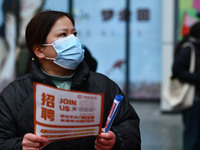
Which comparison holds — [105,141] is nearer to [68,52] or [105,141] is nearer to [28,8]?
[68,52]

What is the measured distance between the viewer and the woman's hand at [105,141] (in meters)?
2.02

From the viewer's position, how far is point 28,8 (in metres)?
10.9

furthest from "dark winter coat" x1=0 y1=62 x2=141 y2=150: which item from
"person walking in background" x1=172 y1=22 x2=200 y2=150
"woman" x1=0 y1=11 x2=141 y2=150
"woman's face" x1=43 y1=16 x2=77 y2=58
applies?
"person walking in background" x1=172 y1=22 x2=200 y2=150

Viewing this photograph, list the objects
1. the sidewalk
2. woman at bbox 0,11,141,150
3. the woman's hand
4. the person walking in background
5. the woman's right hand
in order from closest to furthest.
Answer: the woman's right hand
the woman's hand
woman at bbox 0,11,141,150
the person walking in background
the sidewalk

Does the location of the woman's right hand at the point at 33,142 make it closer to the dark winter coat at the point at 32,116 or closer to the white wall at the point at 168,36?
the dark winter coat at the point at 32,116

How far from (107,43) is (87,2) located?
1.22 metres

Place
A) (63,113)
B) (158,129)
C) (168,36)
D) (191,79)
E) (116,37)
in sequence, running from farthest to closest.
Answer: (116,37) < (168,36) < (158,129) < (191,79) < (63,113)

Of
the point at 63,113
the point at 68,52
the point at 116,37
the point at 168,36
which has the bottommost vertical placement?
the point at 116,37

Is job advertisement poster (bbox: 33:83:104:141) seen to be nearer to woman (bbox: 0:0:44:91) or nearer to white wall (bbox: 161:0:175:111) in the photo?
white wall (bbox: 161:0:175:111)

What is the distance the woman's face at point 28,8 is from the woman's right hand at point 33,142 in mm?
9246

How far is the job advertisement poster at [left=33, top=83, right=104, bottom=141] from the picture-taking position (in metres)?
1.90

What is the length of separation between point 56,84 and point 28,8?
8996 mm

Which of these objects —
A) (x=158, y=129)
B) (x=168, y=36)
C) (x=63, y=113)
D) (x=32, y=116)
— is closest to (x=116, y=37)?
(x=168, y=36)

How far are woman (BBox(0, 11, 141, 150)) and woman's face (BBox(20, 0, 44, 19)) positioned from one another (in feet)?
28.9
